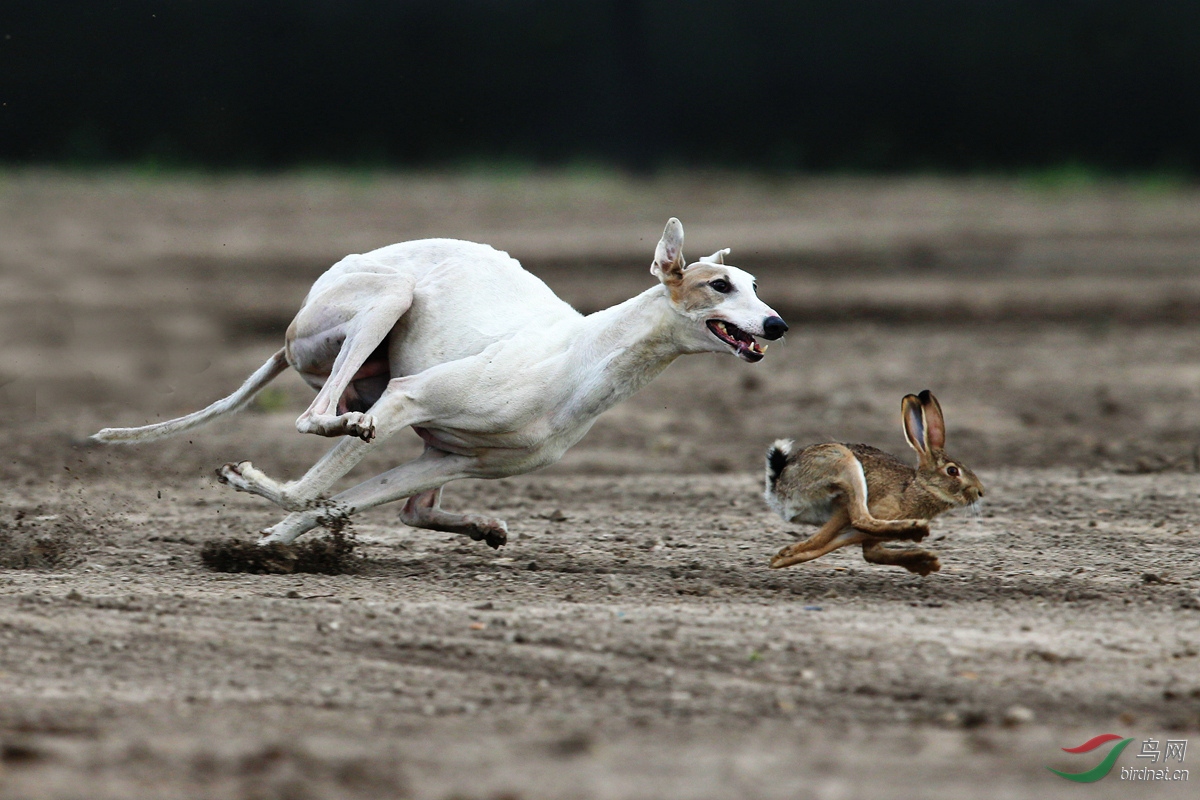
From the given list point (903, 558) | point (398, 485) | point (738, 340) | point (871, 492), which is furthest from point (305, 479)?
point (903, 558)

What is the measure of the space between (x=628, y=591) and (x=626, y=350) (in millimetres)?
961

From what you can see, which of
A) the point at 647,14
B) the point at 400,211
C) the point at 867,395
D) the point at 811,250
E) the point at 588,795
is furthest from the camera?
the point at 647,14

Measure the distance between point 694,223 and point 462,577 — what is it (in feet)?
44.9

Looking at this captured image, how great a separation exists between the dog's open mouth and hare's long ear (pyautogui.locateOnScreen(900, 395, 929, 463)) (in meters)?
0.87

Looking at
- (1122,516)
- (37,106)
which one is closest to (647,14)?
(37,106)

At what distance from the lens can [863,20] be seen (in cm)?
2503

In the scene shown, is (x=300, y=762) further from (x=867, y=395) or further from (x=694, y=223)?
(x=694, y=223)

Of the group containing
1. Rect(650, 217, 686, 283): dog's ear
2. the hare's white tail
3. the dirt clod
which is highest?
Rect(650, 217, 686, 283): dog's ear

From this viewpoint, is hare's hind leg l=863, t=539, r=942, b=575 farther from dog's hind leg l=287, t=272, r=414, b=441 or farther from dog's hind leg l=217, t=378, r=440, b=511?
dog's hind leg l=287, t=272, r=414, b=441

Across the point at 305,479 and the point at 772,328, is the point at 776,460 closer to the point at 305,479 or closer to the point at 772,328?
the point at 772,328

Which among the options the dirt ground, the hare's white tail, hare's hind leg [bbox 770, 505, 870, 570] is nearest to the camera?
the dirt ground

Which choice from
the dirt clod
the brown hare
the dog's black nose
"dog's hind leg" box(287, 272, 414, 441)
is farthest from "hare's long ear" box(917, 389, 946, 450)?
the dirt clod

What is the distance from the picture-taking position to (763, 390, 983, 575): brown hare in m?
6.02

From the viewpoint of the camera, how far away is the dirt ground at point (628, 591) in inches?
165
